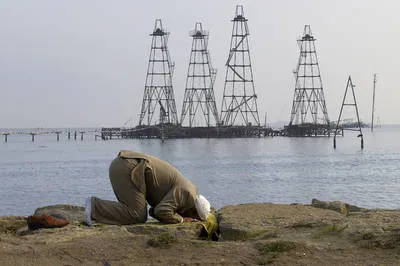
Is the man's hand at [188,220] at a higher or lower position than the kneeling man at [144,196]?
lower

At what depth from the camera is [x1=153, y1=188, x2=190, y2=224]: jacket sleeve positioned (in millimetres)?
7578

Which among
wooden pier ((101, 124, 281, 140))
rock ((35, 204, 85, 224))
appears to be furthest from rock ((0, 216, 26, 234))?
wooden pier ((101, 124, 281, 140))

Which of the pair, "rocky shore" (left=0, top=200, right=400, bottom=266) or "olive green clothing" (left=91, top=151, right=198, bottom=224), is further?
"olive green clothing" (left=91, top=151, right=198, bottom=224)

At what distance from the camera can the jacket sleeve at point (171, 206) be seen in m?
7.58

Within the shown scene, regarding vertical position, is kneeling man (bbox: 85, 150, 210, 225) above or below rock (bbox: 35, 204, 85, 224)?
above

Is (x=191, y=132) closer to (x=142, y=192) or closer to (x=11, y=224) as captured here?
(x=11, y=224)

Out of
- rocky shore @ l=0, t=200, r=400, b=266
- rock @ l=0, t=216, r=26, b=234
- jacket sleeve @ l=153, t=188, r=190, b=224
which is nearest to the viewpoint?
rocky shore @ l=0, t=200, r=400, b=266

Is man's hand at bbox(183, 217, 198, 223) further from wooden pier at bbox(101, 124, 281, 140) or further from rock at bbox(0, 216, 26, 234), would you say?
wooden pier at bbox(101, 124, 281, 140)

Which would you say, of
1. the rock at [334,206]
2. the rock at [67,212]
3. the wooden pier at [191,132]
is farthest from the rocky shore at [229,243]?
the wooden pier at [191,132]

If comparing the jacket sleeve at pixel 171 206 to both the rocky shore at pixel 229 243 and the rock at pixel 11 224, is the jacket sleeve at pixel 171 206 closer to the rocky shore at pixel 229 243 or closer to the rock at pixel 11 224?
the rocky shore at pixel 229 243

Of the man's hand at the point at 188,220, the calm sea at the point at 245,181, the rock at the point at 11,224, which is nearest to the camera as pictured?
the man's hand at the point at 188,220

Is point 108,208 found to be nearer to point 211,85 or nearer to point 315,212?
point 315,212

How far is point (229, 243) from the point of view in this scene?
686 centimetres

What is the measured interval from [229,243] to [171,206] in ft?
3.37
